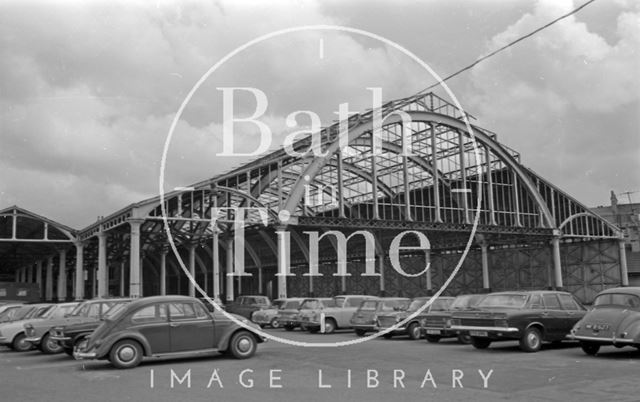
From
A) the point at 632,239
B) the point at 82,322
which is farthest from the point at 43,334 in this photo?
the point at 632,239

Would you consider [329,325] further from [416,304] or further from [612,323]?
[612,323]

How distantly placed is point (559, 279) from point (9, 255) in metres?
51.4

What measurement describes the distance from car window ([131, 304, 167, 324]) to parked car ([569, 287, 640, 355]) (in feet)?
29.5

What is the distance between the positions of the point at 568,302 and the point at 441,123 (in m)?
28.4

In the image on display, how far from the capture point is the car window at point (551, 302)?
1634 centimetres

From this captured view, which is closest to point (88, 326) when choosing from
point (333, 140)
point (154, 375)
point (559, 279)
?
point (154, 375)

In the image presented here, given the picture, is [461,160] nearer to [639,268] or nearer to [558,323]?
[639,268]

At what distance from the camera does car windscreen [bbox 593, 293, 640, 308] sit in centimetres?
1430

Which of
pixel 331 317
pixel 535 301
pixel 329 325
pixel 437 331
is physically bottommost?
pixel 329 325

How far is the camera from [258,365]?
13.4m

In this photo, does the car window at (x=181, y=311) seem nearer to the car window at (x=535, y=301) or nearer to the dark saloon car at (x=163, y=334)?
the dark saloon car at (x=163, y=334)

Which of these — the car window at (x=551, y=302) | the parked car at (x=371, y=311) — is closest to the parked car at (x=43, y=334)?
the parked car at (x=371, y=311)

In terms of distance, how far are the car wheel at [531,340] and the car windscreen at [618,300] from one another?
60.0 inches

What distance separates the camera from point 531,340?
51.0 ft
